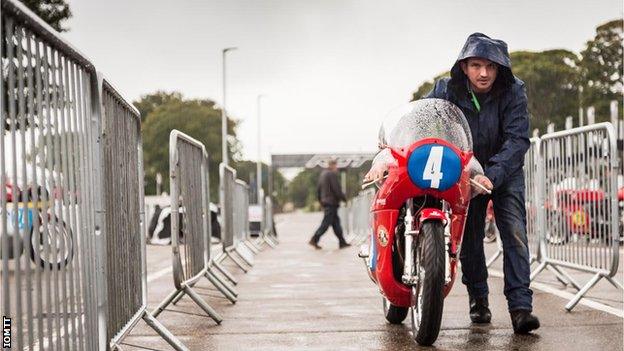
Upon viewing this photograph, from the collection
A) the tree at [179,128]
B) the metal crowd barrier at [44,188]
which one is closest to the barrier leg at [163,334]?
the metal crowd barrier at [44,188]

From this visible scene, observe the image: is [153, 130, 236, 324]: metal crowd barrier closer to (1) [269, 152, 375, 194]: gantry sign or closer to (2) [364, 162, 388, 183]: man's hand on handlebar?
(2) [364, 162, 388, 183]: man's hand on handlebar

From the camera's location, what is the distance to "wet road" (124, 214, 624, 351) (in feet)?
18.6

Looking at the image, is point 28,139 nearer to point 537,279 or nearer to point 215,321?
point 215,321

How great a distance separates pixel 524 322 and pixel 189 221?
104 inches

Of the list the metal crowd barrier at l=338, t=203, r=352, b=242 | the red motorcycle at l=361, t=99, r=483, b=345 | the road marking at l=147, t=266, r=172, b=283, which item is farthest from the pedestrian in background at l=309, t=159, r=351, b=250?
the red motorcycle at l=361, t=99, r=483, b=345

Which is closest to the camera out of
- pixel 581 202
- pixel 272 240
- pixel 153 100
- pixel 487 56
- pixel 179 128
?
pixel 487 56

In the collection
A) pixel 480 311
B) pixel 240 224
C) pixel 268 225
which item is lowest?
pixel 268 225

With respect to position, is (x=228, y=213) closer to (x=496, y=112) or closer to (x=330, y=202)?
(x=496, y=112)

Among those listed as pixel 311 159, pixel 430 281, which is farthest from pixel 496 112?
pixel 311 159

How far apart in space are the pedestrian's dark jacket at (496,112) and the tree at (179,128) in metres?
69.9

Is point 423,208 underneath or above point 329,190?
above

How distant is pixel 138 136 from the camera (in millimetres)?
5617

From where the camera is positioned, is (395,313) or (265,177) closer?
(395,313)

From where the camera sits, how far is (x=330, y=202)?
2086 cm
